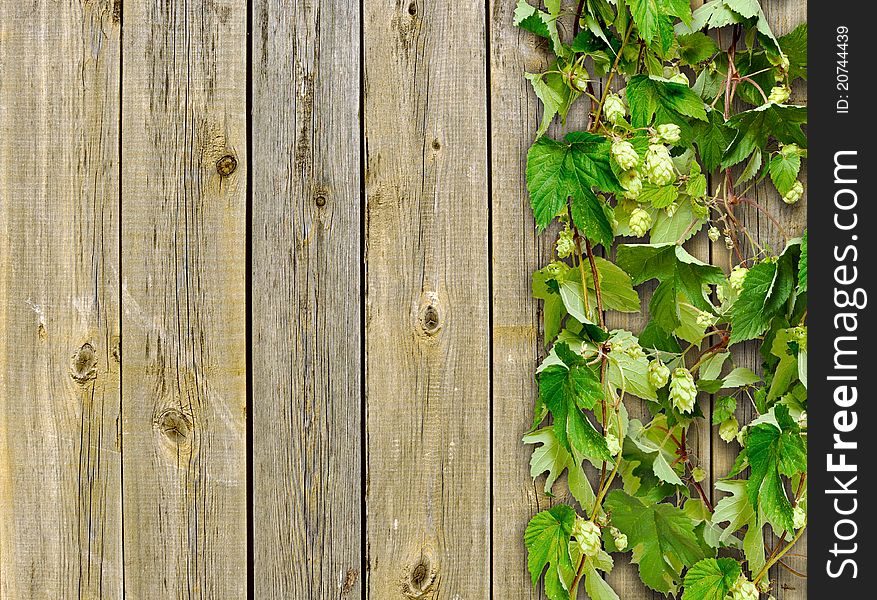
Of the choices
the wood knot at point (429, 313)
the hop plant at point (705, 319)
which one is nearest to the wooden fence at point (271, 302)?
the wood knot at point (429, 313)

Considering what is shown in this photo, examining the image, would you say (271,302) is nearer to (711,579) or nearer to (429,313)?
(429,313)

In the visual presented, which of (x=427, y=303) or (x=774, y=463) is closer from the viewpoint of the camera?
(x=774, y=463)

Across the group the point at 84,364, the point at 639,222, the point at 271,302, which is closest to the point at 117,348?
the point at 84,364

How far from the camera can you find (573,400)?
0.86 metres

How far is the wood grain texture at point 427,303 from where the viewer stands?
0.95 m

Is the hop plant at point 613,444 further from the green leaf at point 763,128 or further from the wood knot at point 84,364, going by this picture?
the wood knot at point 84,364

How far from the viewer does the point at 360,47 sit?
95 centimetres

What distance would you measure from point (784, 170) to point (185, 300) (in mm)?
798

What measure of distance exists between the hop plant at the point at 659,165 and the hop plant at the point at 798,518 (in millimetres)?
426

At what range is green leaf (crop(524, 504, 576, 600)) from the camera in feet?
2.93

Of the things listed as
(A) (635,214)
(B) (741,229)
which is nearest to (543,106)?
(A) (635,214)

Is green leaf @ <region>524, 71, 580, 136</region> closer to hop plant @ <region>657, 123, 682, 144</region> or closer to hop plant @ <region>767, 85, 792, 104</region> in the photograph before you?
hop plant @ <region>657, 123, 682, 144</region>

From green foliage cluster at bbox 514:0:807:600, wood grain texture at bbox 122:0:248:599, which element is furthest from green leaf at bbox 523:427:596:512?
wood grain texture at bbox 122:0:248:599
